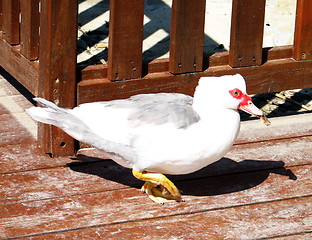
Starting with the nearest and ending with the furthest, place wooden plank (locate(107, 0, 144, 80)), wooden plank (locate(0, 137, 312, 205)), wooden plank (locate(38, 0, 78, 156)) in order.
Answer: wooden plank (locate(0, 137, 312, 205)), wooden plank (locate(38, 0, 78, 156)), wooden plank (locate(107, 0, 144, 80))

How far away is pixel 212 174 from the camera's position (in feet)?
11.6

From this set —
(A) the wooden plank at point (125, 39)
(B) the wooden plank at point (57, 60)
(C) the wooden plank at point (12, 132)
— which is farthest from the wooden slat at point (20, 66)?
(A) the wooden plank at point (125, 39)

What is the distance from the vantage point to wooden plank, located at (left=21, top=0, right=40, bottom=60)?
3771mm

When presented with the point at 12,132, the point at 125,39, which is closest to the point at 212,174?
the point at 125,39

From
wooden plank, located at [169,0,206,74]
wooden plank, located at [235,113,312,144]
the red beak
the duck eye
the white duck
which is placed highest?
wooden plank, located at [169,0,206,74]

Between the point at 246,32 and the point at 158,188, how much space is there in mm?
1061

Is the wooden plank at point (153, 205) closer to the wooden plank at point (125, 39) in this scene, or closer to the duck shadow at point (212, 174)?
the duck shadow at point (212, 174)

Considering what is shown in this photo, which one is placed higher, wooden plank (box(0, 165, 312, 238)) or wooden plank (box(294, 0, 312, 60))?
wooden plank (box(294, 0, 312, 60))

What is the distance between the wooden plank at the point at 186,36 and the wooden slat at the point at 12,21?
938mm

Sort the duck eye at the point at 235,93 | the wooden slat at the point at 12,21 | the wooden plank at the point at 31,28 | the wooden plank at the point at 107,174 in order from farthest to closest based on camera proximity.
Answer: the wooden slat at the point at 12,21, the wooden plank at the point at 31,28, the wooden plank at the point at 107,174, the duck eye at the point at 235,93

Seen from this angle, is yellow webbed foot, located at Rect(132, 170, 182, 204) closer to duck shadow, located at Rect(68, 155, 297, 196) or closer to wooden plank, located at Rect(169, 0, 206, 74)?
duck shadow, located at Rect(68, 155, 297, 196)

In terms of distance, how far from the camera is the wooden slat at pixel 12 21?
13.3 ft

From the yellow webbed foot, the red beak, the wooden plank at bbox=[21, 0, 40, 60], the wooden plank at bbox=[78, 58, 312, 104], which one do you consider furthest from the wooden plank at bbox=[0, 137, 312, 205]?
the wooden plank at bbox=[21, 0, 40, 60]

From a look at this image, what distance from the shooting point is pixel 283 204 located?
322 cm
